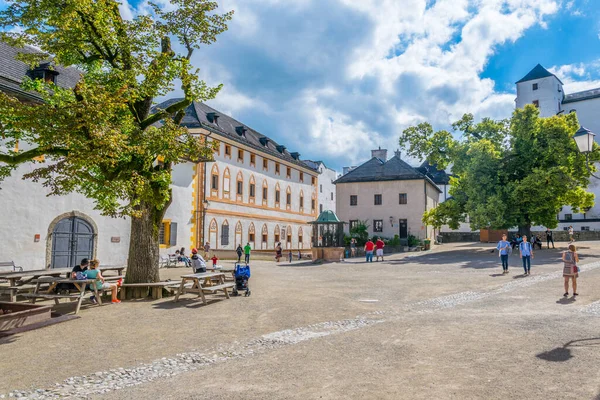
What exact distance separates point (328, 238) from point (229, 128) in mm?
14262

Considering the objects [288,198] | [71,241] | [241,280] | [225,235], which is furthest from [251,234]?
[241,280]

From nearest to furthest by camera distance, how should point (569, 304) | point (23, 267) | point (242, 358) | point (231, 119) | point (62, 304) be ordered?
point (242, 358)
point (569, 304)
point (62, 304)
point (23, 267)
point (231, 119)

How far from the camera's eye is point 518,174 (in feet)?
108

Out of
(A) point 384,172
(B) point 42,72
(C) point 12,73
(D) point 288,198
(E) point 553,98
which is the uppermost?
(E) point 553,98

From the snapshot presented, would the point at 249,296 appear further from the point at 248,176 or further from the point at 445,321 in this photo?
the point at 248,176

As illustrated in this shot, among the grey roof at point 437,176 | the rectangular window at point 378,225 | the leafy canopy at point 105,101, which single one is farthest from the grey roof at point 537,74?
the leafy canopy at point 105,101

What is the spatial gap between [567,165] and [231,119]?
92.0ft

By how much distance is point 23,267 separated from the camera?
61.3 feet

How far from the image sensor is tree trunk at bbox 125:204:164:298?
530 inches

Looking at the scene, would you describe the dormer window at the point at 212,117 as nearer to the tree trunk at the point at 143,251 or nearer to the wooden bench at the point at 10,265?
the wooden bench at the point at 10,265

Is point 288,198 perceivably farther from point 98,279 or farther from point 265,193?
point 98,279

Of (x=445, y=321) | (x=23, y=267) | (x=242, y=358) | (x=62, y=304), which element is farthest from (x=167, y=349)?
(x=23, y=267)

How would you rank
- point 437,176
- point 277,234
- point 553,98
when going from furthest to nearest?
point 553,98 < point 437,176 < point 277,234

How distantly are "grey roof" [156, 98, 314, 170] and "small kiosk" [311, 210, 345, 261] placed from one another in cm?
1108
